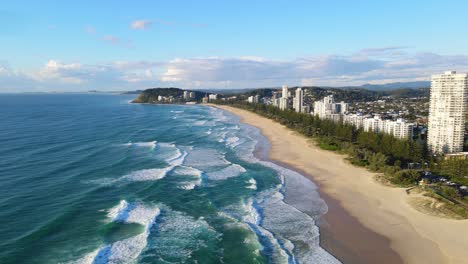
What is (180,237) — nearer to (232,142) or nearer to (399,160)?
(399,160)

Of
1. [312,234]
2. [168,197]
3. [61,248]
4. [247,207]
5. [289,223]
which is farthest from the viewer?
[168,197]

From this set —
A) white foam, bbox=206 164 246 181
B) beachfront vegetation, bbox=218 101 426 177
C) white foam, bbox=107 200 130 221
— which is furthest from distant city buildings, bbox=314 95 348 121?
white foam, bbox=107 200 130 221

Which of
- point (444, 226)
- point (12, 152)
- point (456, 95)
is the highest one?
point (456, 95)

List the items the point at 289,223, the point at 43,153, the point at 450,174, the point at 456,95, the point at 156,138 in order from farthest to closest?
the point at 156,138, the point at 456,95, the point at 43,153, the point at 450,174, the point at 289,223

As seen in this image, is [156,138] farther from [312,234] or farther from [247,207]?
[312,234]

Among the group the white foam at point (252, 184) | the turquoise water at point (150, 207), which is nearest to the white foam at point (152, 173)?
the turquoise water at point (150, 207)

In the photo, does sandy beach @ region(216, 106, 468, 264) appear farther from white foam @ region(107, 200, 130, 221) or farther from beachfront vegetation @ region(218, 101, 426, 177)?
white foam @ region(107, 200, 130, 221)

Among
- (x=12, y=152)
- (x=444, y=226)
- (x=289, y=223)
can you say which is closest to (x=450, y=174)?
(x=444, y=226)
